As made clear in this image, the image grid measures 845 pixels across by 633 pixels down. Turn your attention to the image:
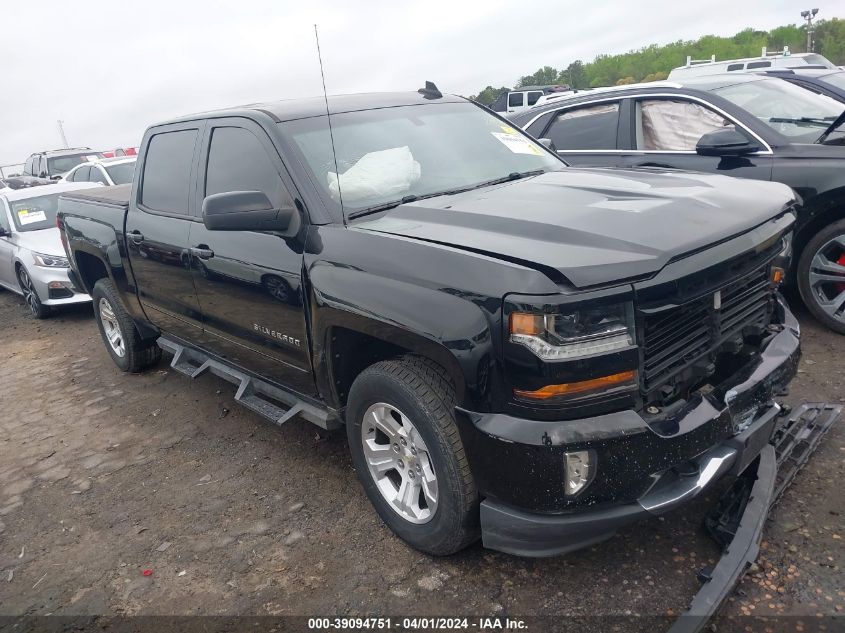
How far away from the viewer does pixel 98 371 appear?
617 cm

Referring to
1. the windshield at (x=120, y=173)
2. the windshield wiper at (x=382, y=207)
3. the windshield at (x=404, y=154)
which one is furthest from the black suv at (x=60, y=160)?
the windshield wiper at (x=382, y=207)

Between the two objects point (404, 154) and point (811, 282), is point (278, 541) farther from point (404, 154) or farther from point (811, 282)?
point (811, 282)

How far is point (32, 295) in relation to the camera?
27.6 feet

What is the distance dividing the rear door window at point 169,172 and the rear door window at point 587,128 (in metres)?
3.28

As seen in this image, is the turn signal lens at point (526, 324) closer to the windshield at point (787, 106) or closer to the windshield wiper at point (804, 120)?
the windshield at point (787, 106)

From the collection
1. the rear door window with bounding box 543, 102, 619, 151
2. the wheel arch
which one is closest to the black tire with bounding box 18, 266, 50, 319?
the rear door window with bounding box 543, 102, 619, 151

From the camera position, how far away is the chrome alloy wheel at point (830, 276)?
4.54 metres

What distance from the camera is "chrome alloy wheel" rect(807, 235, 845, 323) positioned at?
14.9 ft

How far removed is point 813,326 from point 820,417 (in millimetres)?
1604

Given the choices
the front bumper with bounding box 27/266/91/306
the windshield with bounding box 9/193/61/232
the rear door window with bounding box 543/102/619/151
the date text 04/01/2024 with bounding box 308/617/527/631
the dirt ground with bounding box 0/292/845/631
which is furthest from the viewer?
the windshield with bounding box 9/193/61/232

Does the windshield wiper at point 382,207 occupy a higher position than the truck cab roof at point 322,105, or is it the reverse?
the truck cab roof at point 322,105

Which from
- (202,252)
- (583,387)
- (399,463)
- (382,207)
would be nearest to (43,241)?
(202,252)

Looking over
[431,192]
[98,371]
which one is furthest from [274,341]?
[98,371]

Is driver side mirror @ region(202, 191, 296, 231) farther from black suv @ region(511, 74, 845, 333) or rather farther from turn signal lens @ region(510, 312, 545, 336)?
black suv @ region(511, 74, 845, 333)
